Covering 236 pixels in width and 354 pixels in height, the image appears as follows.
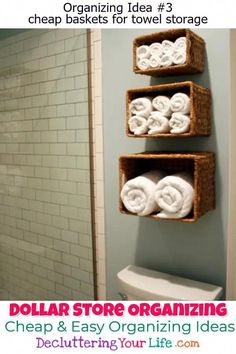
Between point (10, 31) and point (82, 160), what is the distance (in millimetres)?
725

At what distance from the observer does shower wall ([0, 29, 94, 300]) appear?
1725 millimetres

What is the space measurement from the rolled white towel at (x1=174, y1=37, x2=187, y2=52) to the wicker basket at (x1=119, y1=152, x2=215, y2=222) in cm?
41

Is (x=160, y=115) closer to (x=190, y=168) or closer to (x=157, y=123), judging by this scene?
(x=157, y=123)

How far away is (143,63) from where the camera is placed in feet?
4.62

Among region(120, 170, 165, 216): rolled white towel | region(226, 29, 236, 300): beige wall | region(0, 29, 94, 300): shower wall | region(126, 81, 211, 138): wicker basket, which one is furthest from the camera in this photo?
region(0, 29, 94, 300): shower wall

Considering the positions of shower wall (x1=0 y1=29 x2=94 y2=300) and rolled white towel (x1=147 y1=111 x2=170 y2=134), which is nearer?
rolled white towel (x1=147 y1=111 x2=170 y2=134)

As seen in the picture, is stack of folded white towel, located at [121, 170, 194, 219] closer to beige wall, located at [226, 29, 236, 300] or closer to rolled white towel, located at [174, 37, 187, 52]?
beige wall, located at [226, 29, 236, 300]

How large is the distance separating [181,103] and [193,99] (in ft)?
0.17

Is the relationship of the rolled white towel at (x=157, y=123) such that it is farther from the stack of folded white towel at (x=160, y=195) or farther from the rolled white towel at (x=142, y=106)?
the stack of folded white towel at (x=160, y=195)

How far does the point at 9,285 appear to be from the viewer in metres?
1.91

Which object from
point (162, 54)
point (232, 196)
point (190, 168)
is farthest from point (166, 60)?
point (232, 196)

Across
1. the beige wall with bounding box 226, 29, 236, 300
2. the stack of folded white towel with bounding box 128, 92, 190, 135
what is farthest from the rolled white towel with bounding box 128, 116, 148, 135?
the beige wall with bounding box 226, 29, 236, 300

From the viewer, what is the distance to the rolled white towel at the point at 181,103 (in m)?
1.30
